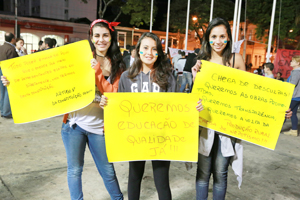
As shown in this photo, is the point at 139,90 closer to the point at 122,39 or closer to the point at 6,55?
the point at 6,55

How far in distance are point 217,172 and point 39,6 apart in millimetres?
31886

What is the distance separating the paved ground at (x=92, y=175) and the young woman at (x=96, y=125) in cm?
65

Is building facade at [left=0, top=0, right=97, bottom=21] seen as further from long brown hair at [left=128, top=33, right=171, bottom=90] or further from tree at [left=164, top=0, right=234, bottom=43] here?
long brown hair at [left=128, top=33, right=171, bottom=90]

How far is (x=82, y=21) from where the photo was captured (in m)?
27.5

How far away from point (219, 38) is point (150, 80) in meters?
0.68

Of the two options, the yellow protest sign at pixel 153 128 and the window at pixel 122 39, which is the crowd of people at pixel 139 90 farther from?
the window at pixel 122 39

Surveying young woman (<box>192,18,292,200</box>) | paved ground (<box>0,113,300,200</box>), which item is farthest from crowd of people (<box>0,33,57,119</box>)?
young woman (<box>192,18,292,200</box>)

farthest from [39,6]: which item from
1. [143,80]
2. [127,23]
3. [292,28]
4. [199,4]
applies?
[143,80]

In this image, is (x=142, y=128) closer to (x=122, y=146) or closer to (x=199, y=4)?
(x=122, y=146)

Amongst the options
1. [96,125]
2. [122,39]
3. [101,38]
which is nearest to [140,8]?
[122,39]

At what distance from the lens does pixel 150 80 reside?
2004 millimetres

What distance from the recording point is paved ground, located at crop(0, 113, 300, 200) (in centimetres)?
271

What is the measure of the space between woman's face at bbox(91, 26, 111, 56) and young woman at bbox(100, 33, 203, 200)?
28cm

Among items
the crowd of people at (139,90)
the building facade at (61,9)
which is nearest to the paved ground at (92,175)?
the crowd of people at (139,90)
